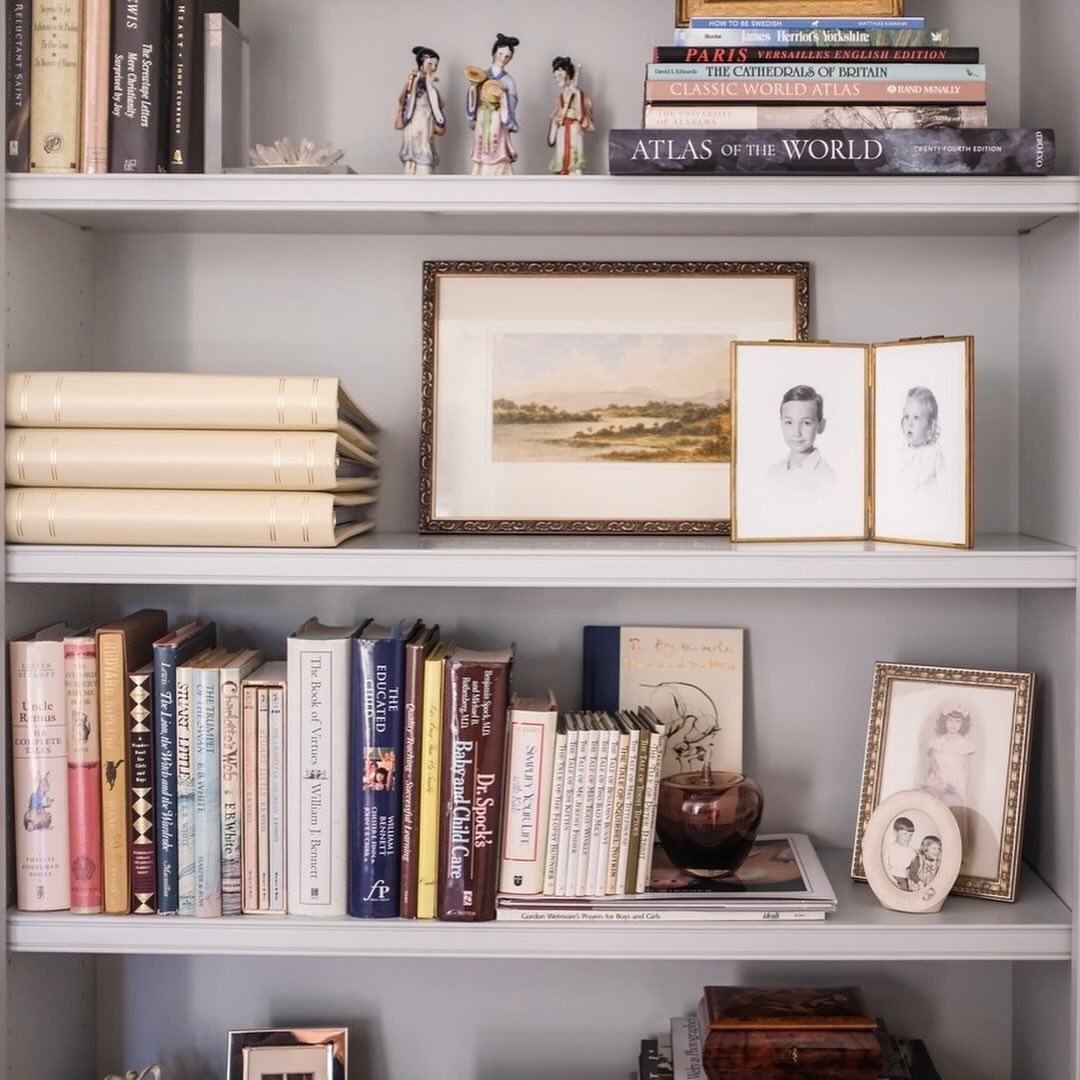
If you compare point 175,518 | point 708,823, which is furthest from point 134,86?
point 708,823

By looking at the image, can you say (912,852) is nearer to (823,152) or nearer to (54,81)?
(823,152)

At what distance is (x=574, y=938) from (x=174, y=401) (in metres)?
0.65

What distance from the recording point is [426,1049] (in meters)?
1.49

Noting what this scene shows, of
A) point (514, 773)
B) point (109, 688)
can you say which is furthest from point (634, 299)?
point (109, 688)

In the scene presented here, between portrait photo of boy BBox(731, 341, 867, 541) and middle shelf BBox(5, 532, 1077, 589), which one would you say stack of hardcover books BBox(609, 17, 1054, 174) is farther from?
middle shelf BBox(5, 532, 1077, 589)

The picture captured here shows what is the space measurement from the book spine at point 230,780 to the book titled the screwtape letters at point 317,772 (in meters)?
0.05

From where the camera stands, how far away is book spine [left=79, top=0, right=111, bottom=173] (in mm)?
1228

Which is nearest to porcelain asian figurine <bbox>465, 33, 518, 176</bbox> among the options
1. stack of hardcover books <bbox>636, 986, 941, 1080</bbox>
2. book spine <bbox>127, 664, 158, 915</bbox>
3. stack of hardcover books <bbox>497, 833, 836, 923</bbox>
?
book spine <bbox>127, 664, 158, 915</bbox>

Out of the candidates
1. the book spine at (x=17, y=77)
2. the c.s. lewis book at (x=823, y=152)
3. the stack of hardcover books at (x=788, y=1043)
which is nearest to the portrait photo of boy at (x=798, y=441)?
the c.s. lewis book at (x=823, y=152)

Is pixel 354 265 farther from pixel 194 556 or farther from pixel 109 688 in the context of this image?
pixel 109 688

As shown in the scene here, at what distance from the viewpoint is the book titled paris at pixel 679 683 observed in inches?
56.6

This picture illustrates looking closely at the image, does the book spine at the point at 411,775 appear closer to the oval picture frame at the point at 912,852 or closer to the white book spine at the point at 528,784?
the white book spine at the point at 528,784

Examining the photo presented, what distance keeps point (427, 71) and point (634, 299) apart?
0.33m

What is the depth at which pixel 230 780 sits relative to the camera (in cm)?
125
